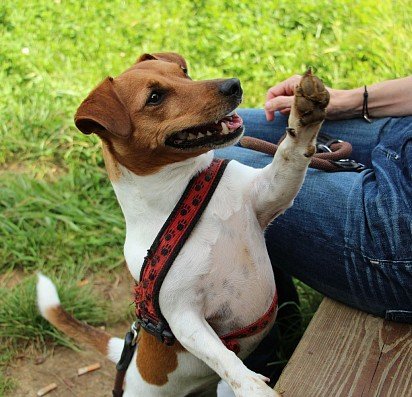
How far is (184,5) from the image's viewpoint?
512cm

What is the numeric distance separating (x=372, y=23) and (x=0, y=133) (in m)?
2.87

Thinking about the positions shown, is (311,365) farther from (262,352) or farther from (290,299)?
(290,299)

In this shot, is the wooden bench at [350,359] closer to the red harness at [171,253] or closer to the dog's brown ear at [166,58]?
the red harness at [171,253]

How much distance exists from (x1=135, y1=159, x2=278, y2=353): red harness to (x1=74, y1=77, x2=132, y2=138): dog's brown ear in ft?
0.92

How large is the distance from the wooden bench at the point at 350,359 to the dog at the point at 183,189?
21 cm

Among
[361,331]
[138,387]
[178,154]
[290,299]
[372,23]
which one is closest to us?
[178,154]

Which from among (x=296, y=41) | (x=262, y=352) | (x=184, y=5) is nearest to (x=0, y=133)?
(x=184, y=5)

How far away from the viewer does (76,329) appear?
2533 mm

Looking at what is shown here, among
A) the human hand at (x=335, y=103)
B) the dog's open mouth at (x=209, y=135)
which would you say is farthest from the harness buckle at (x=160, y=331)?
the human hand at (x=335, y=103)

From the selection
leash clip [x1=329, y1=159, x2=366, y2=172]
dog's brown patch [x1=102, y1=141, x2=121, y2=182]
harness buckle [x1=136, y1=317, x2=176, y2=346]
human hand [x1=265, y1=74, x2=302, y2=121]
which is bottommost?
harness buckle [x1=136, y1=317, x2=176, y2=346]

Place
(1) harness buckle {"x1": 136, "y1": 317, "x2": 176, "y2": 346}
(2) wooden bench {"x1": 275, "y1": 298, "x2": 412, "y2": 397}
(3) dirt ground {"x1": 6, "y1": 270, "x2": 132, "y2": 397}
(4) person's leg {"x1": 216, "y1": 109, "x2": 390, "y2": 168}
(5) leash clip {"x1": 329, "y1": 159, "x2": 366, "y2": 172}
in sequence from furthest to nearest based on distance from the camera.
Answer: (3) dirt ground {"x1": 6, "y1": 270, "x2": 132, "y2": 397}
(4) person's leg {"x1": 216, "y1": 109, "x2": 390, "y2": 168}
(5) leash clip {"x1": 329, "y1": 159, "x2": 366, "y2": 172}
(1) harness buckle {"x1": 136, "y1": 317, "x2": 176, "y2": 346}
(2) wooden bench {"x1": 275, "y1": 298, "x2": 412, "y2": 397}

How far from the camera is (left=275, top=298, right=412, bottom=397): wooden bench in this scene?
174 cm

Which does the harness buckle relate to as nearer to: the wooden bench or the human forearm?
the wooden bench

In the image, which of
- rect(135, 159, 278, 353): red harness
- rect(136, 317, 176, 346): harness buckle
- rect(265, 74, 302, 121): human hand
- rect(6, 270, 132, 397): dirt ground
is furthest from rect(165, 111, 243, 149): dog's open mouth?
rect(6, 270, 132, 397): dirt ground
